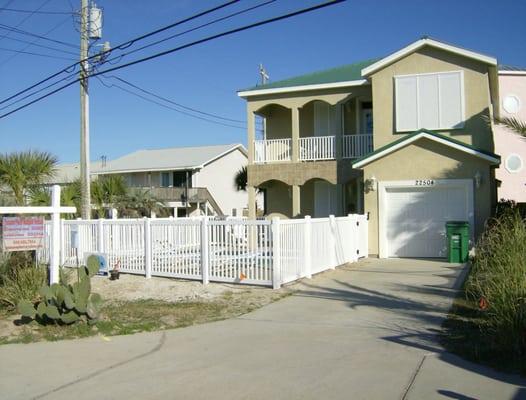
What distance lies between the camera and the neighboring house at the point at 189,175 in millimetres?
43562

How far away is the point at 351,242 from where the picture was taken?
16.5 metres

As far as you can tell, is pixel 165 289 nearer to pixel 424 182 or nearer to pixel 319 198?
pixel 424 182

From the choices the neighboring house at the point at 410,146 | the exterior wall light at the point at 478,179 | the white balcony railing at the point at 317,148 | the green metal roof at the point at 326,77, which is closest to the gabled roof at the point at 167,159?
the green metal roof at the point at 326,77

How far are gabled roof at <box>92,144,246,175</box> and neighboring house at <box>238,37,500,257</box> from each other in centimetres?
2309

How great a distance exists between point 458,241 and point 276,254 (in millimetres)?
6726

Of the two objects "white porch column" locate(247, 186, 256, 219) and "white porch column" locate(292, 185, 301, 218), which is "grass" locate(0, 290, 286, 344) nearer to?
"white porch column" locate(292, 185, 301, 218)

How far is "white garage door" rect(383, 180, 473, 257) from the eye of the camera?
17.1 m

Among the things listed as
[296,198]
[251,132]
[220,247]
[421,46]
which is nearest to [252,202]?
[296,198]

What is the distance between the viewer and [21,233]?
33.5ft

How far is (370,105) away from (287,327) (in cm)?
1571

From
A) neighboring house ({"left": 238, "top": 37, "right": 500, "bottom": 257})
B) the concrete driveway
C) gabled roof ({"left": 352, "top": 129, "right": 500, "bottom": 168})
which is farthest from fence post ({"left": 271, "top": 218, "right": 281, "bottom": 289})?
gabled roof ({"left": 352, "top": 129, "right": 500, "bottom": 168})

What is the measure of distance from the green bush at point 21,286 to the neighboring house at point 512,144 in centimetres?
2517

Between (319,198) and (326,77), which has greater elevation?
(326,77)

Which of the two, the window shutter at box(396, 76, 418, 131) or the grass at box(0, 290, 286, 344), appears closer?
the grass at box(0, 290, 286, 344)
